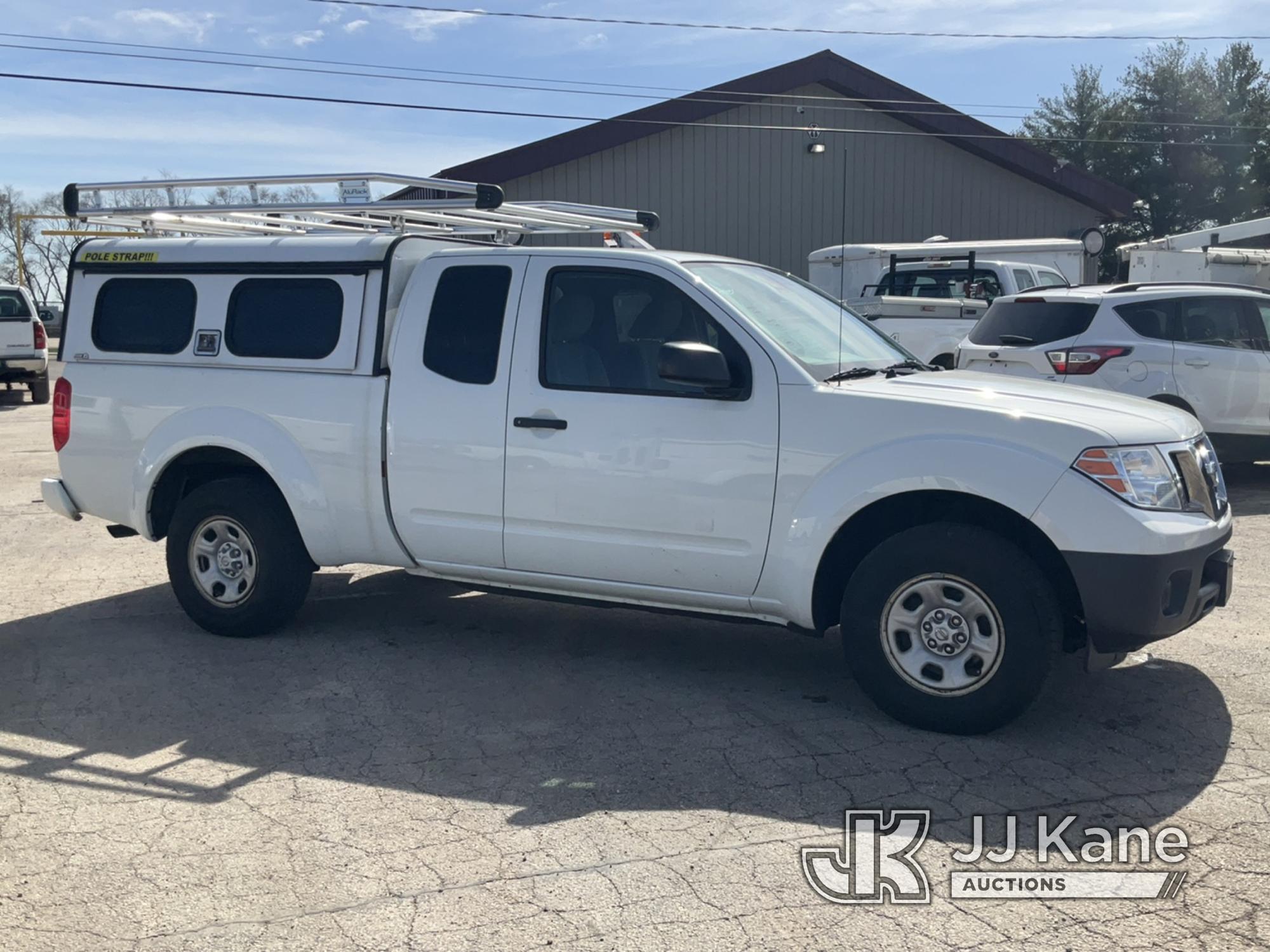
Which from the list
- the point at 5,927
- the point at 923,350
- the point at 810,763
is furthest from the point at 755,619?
the point at 923,350

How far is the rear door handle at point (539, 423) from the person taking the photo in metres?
5.48

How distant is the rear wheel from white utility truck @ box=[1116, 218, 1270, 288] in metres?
18.1

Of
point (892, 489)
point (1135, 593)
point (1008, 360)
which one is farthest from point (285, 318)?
point (1008, 360)

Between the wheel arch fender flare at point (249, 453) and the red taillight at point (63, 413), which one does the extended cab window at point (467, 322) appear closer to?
the wheel arch fender flare at point (249, 453)

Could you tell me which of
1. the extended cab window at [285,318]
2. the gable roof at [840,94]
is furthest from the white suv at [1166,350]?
the gable roof at [840,94]

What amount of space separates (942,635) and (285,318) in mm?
3592

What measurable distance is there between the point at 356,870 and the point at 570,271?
291 centimetres

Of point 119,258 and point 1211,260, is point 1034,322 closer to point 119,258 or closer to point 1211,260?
point 119,258

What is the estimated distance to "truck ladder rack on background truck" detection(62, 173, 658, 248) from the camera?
5906 mm

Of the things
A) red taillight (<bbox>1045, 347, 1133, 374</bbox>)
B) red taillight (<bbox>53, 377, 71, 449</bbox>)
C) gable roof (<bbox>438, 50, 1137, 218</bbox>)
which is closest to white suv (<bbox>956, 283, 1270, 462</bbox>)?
red taillight (<bbox>1045, 347, 1133, 374</bbox>)

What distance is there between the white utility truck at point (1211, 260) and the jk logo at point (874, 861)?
50.1 ft

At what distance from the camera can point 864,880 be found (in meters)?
3.69

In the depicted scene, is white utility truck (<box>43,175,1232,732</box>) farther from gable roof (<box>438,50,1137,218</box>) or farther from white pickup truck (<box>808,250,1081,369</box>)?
gable roof (<box>438,50,1137,218</box>)

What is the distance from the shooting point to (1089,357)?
1030 centimetres
